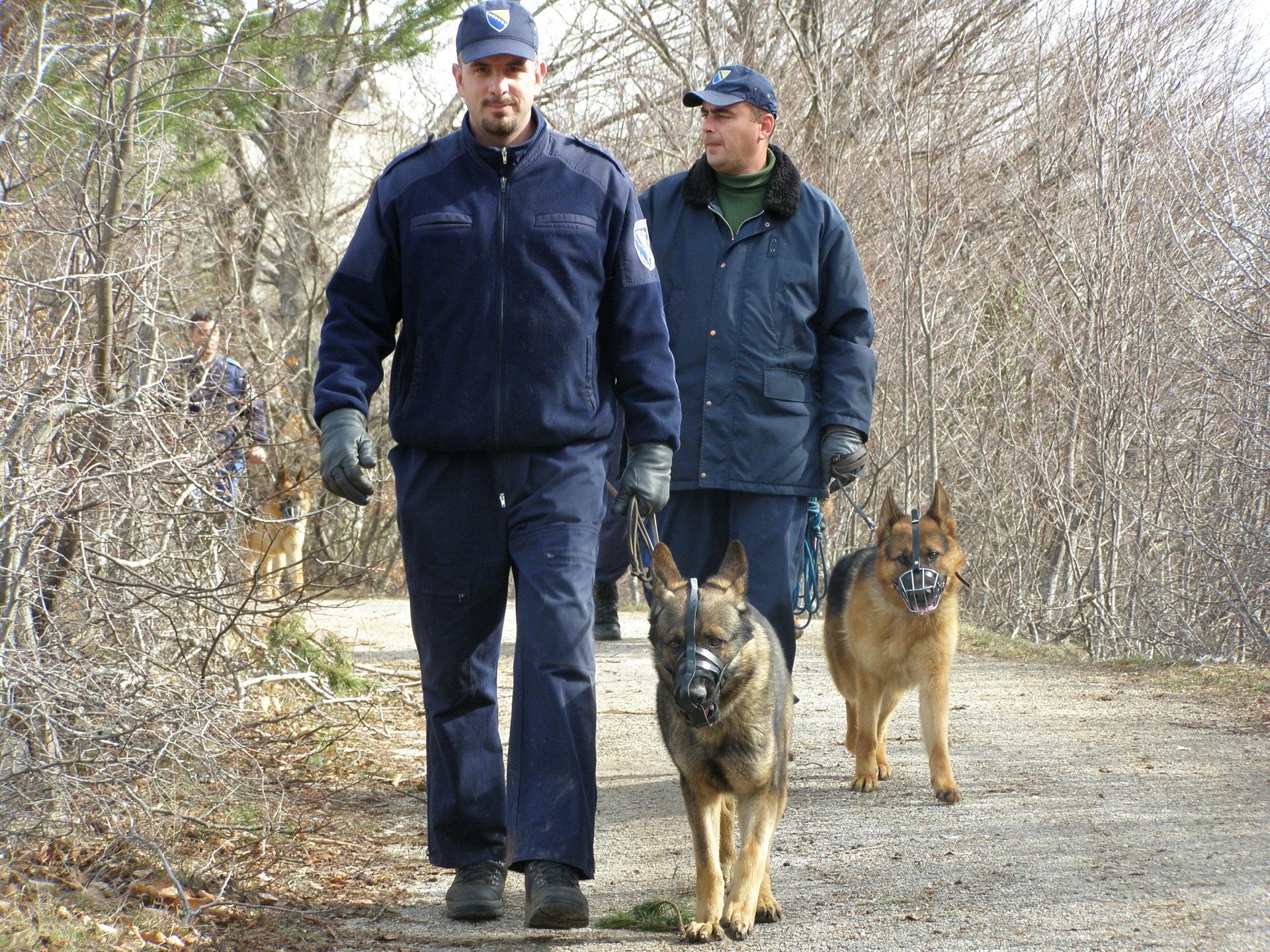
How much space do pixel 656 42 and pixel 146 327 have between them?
467 inches

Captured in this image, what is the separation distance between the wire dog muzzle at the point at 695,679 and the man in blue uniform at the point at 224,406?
1951 mm

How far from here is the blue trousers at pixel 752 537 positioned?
5.03 meters

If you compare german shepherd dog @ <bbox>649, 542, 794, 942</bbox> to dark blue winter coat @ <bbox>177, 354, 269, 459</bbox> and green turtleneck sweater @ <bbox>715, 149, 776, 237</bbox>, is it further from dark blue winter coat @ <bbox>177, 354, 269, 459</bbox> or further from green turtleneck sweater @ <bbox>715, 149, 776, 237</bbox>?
dark blue winter coat @ <bbox>177, 354, 269, 459</bbox>

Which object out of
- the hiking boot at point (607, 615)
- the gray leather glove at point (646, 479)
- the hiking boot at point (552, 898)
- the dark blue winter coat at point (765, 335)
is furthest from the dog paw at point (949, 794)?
the hiking boot at point (607, 615)

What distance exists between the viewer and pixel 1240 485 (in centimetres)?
1181

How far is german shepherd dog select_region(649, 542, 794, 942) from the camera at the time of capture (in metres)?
3.83

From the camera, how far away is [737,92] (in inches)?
204

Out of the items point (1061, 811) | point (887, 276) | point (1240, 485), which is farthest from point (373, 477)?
point (1061, 811)

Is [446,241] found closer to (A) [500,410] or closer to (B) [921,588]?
(A) [500,410]

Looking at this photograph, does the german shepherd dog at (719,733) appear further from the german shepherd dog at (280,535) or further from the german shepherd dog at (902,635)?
the german shepherd dog at (280,535)

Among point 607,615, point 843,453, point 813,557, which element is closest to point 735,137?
point 843,453

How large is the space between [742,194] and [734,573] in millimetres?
1836

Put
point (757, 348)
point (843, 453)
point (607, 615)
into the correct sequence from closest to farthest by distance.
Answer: point (843, 453) < point (757, 348) < point (607, 615)

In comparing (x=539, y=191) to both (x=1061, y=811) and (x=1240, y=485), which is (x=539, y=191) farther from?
(x=1240, y=485)
